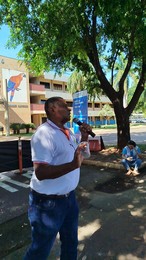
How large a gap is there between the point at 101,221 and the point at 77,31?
6.61 m

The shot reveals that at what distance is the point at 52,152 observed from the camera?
6.35 ft

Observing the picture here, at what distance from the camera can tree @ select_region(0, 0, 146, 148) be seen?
23.7 ft

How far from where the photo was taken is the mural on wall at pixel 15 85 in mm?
30875

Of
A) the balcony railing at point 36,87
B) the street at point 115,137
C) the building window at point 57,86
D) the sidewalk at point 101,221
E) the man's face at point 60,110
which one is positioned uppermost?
the building window at point 57,86

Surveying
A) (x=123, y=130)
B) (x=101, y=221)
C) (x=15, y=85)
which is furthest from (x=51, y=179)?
(x=15, y=85)

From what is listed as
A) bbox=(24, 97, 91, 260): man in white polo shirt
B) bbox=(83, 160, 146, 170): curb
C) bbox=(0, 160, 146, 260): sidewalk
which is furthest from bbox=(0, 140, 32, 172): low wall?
bbox=(24, 97, 91, 260): man in white polo shirt

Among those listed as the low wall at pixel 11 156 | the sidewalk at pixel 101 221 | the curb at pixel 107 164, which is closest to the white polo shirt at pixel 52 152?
the sidewalk at pixel 101 221

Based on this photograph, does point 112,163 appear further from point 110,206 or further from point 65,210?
point 65,210

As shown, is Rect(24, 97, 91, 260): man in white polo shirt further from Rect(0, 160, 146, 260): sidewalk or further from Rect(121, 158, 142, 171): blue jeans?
Rect(121, 158, 142, 171): blue jeans

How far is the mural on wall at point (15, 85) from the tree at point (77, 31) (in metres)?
21.8

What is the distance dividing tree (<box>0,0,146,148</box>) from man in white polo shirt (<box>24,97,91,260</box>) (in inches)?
205

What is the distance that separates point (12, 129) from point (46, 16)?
2223cm

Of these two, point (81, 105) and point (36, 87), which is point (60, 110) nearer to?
point (81, 105)

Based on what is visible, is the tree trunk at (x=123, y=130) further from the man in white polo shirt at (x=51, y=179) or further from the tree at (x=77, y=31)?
the man in white polo shirt at (x=51, y=179)
